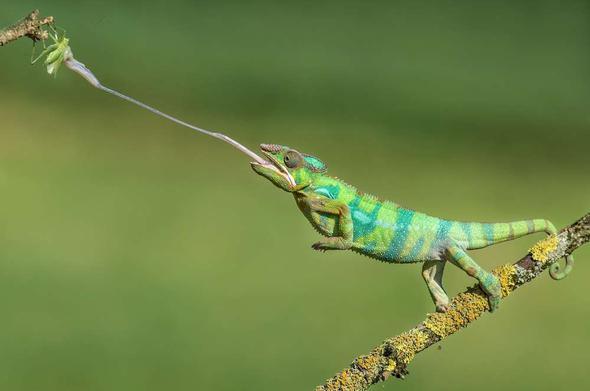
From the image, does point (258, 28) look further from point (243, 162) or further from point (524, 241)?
point (524, 241)

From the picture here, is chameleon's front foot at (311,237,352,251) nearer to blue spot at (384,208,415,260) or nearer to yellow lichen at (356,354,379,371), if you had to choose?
blue spot at (384,208,415,260)

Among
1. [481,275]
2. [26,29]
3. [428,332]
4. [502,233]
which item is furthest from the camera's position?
[502,233]

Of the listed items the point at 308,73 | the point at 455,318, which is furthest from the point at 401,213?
the point at 308,73

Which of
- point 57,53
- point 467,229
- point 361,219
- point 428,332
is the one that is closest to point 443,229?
point 467,229

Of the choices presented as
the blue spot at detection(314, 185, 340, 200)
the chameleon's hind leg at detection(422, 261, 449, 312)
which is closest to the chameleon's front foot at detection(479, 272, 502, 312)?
the chameleon's hind leg at detection(422, 261, 449, 312)

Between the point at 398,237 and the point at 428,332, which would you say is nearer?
the point at 428,332

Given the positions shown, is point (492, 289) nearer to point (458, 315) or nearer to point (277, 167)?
point (458, 315)

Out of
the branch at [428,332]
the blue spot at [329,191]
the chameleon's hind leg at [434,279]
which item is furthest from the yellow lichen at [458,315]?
the blue spot at [329,191]
